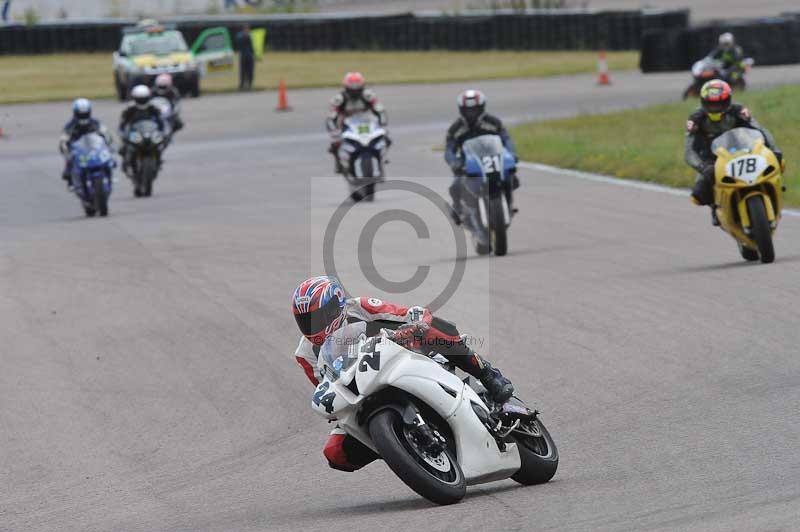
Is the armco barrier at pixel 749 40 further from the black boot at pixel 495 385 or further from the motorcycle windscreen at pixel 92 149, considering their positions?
the black boot at pixel 495 385

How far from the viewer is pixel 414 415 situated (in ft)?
20.3

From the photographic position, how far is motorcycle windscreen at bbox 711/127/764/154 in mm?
12703

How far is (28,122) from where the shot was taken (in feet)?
117

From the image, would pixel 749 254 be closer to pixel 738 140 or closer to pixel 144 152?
pixel 738 140

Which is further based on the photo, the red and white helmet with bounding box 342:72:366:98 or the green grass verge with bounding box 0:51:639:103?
the green grass verge with bounding box 0:51:639:103

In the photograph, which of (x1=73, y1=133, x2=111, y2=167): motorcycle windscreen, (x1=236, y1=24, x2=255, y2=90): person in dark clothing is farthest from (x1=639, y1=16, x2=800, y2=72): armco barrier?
(x1=73, y1=133, x2=111, y2=167): motorcycle windscreen

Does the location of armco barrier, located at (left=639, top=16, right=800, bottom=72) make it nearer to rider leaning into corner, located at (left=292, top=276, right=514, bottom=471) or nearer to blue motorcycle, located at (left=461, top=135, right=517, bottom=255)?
blue motorcycle, located at (left=461, top=135, right=517, bottom=255)

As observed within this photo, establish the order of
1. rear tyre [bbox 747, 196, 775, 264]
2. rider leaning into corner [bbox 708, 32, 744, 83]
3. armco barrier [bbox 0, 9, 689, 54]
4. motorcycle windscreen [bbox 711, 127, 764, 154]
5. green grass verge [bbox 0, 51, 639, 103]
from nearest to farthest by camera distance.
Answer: rear tyre [bbox 747, 196, 775, 264], motorcycle windscreen [bbox 711, 127, 764, 154], rider leaning into corner [bbox 708, 32, 744, 83], green grass verge [bbox 0, 51, 639, 103], armco barrier [bbox 0, 9, 689, 54]

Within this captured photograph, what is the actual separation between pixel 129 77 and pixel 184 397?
96.6 ft

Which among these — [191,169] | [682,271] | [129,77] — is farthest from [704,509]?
[129,77]

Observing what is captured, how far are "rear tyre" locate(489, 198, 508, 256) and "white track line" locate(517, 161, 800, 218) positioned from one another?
3.50m

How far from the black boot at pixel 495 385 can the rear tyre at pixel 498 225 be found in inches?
307

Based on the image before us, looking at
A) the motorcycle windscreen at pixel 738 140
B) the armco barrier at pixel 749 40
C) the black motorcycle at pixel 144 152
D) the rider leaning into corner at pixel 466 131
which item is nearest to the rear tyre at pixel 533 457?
the motorcycle windscreen at pixel 738 140

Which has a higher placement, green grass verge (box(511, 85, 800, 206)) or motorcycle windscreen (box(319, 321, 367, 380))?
motorcycle windscreen (box(319, 321, 367, 380))
